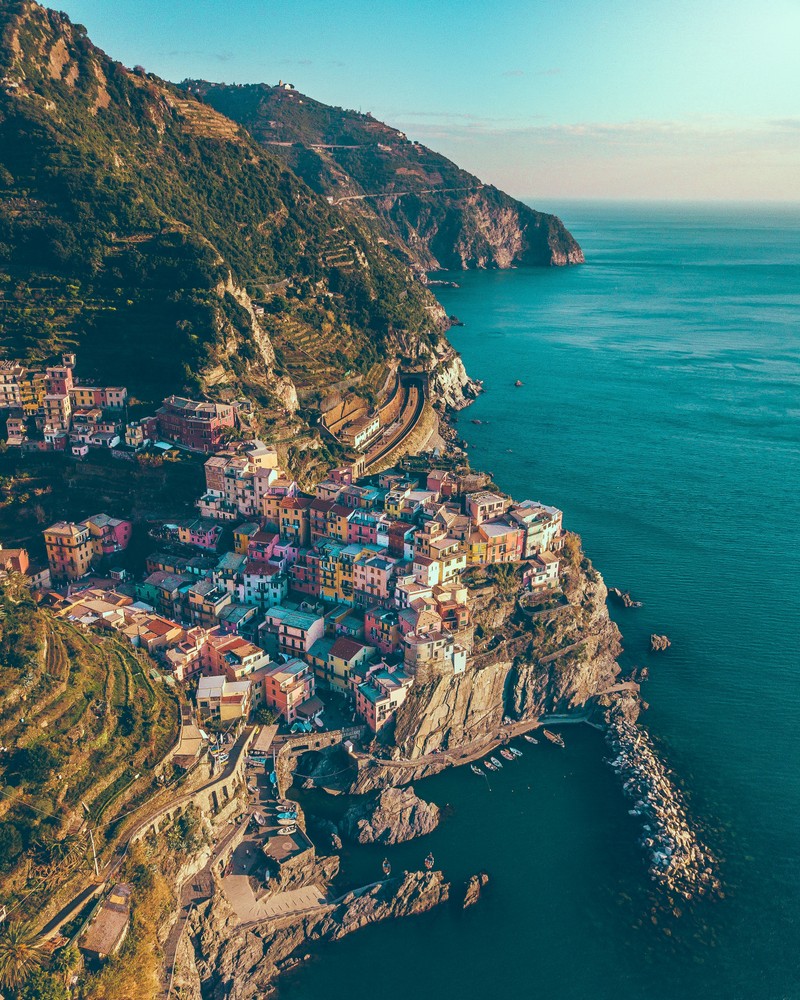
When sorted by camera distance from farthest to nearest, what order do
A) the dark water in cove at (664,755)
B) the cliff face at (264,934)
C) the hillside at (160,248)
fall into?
the hillside at (160,248)
the dark water in cove at (664,755)
the cliff face at (264,934)

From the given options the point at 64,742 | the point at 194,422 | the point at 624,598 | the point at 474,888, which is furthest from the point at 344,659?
the point at 624,598

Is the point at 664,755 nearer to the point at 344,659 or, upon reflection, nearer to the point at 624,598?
the point at 624,598

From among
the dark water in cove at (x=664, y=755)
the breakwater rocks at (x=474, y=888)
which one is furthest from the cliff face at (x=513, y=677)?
the breakwater rocks at (x=474, y=888)

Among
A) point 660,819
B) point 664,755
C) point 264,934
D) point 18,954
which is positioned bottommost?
point 264,934

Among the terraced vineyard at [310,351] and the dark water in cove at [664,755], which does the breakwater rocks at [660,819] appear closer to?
the dark water in cove at [664,755]

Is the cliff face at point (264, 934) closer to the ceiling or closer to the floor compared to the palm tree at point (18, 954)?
closer to the floor
